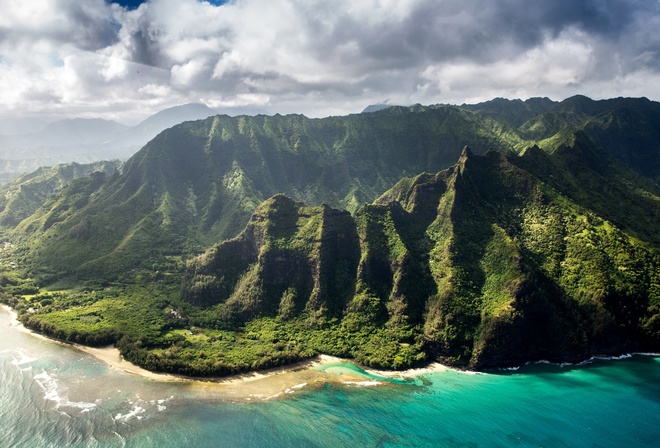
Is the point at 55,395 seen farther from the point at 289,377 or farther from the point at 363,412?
the point at 363,412

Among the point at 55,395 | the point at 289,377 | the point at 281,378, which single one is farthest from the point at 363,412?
the point at 55,395

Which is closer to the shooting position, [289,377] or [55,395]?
[55,395]

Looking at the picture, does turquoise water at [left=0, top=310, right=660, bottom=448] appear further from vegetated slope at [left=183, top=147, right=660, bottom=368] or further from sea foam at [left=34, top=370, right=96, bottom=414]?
vegetated slope at [left=183, top=147, right=660, bottom=368]

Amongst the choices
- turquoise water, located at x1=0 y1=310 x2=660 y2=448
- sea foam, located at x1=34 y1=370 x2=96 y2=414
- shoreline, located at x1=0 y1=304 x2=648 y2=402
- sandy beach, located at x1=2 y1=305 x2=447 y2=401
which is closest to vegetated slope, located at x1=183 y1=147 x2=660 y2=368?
shoreline, located at x1=0 y1=304 x2=648 y2=402

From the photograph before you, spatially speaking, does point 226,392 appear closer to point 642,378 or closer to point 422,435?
point 422,435

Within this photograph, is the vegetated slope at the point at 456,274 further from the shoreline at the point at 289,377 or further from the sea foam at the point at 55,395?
the sea foam at the point at 55,395

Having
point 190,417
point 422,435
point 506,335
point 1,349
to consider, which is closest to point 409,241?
point 506,335

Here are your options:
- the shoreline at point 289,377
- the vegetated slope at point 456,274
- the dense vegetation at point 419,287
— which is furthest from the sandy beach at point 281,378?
the vegetated slope at point 456,274
